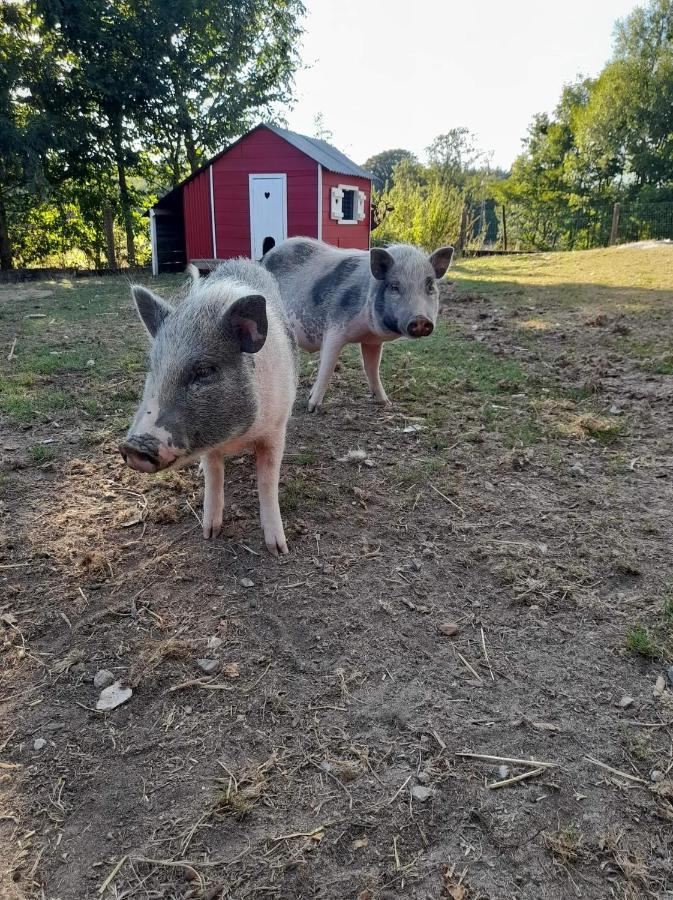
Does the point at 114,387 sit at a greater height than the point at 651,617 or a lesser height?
greater

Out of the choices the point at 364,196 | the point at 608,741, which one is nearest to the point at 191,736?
the point at 608,741

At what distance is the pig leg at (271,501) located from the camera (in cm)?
295

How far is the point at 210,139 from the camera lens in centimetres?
2031

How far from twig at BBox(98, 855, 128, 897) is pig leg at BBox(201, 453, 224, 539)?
5.49ft

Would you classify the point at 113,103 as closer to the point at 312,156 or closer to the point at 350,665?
the point at 312,156

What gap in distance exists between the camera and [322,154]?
639 inches

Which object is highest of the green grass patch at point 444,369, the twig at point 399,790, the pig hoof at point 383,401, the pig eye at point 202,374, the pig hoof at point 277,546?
the pig eye at point 202,374

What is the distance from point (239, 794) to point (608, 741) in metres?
1.22

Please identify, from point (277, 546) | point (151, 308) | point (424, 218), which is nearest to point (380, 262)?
point (151, 308)

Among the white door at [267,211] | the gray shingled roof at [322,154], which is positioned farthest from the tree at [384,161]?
the white door at [267,211]

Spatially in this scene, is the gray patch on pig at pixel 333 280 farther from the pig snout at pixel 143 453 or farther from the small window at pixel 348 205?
the small window at pixel 348 205

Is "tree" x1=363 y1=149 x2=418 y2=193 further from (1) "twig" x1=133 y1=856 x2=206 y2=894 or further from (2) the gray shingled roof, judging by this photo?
(1) "twig" x1=133 y1=856 x2=206 y2=894

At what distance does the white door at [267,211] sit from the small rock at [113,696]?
14.3m

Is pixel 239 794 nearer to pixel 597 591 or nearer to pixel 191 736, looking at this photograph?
pixel 191 736
